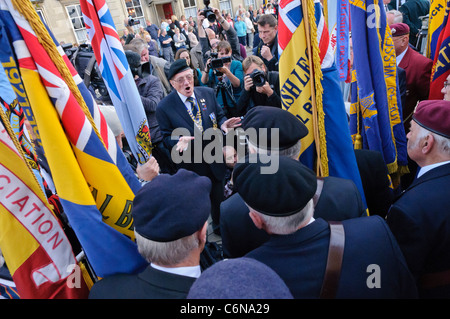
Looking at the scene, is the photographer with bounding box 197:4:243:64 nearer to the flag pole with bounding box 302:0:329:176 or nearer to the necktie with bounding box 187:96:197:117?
the necktie with bounding box 187:96:197:117

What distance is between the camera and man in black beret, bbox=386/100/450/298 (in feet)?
4.41

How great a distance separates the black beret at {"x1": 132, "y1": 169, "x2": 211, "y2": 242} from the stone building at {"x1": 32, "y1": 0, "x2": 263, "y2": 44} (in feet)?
64.4

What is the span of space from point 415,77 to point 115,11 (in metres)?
21.3

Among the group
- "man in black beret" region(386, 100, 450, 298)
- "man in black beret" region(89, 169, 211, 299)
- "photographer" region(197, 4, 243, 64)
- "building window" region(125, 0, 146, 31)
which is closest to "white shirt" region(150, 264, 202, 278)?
"man in black beret" region(89, 169, 211, 299)

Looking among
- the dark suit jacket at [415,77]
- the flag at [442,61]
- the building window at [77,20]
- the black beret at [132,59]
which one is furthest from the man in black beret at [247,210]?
the building window at [77,20]

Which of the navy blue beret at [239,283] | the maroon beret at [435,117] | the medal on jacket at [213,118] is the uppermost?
the navy blue beret at [239,283]

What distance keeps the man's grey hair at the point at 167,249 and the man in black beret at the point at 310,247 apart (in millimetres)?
289

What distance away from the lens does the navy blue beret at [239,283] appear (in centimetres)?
69

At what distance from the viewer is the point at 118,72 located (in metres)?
2.09

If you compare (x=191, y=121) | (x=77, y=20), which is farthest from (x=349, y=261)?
(x=77, y=20)

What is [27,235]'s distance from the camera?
48.8 inches

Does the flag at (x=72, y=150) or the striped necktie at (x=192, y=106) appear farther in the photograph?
the striped necktie at (x=192, y=106)

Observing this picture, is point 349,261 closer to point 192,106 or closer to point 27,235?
point 27,235

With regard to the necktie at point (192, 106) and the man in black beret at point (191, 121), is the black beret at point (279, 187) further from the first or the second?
the necktie at point (192, 106)
